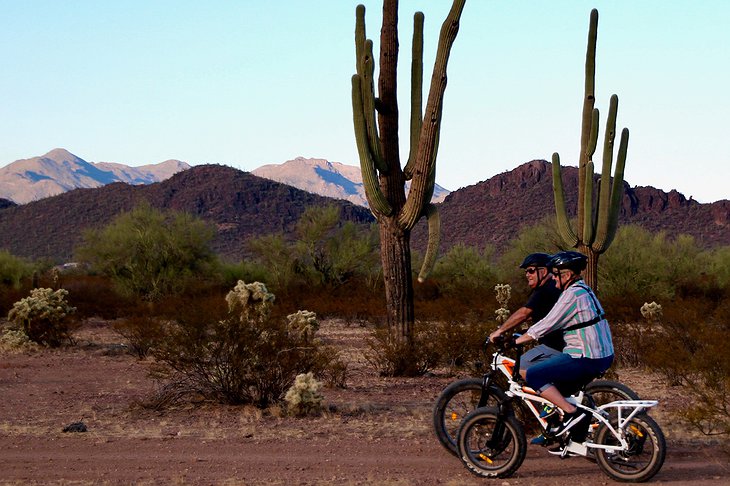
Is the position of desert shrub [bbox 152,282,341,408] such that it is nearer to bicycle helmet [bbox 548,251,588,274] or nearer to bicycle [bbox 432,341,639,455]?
bicycle [bbox 432,341,639,455]

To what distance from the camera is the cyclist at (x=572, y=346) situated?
261 inches

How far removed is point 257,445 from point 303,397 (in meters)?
1.55

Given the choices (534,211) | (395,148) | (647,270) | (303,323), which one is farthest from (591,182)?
(534,211)

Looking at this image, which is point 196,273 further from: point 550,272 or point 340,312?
point 550,272

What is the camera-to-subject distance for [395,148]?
14.4 metres

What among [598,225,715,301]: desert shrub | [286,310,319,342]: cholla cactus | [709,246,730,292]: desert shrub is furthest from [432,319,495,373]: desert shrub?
[709,246,730,292]: desert shrub

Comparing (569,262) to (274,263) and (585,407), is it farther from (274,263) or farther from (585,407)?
(274,263)

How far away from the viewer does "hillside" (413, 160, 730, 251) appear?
224 feet

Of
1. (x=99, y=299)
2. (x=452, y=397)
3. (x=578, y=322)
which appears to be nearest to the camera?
(x=578, y=322)

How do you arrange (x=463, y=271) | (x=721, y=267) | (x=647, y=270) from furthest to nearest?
1. (x=463, y=271)
2. (x=721, y=267)
3. (x=647, y=270)

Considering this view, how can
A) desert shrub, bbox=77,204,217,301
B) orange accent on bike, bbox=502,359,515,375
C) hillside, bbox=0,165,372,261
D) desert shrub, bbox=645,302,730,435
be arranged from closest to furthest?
orange accent on bike, bbox=502,359,515,375 → desert shrub, bbox=645,302,730,435 → desert shrub, bbox=77,204,217,301 → hillside, bbox=0,165,372,261

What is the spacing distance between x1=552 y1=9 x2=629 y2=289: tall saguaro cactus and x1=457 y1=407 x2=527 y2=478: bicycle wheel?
1154cm

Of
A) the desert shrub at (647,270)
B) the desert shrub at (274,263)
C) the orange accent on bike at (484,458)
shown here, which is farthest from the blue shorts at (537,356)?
the desert shrub at (274,263)

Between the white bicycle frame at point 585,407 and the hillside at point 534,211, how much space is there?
188 feet
